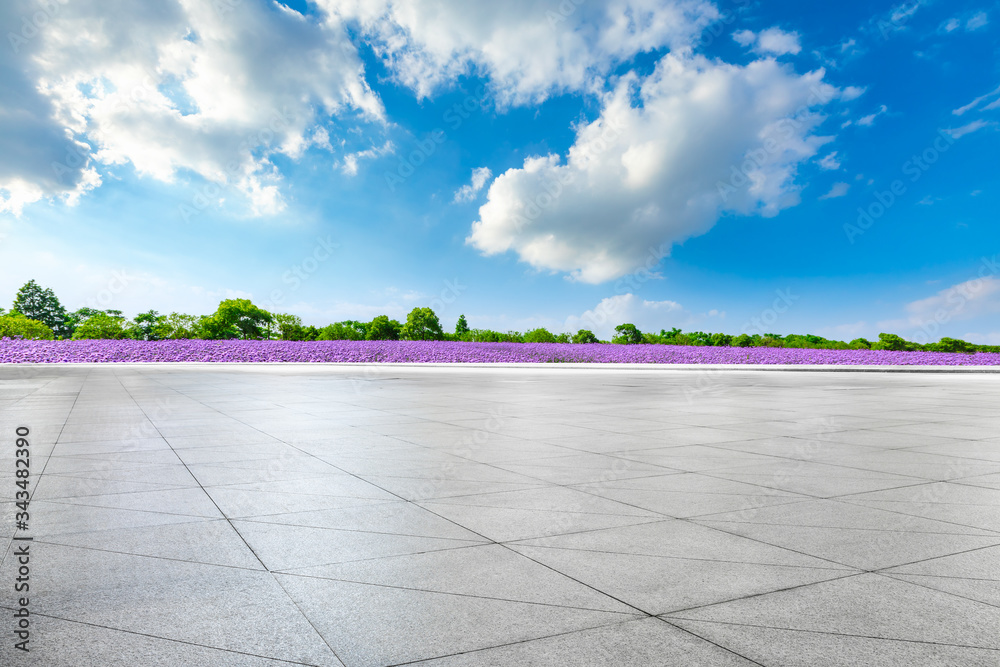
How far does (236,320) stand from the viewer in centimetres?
8050

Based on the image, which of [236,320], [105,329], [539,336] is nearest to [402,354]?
[539,336]

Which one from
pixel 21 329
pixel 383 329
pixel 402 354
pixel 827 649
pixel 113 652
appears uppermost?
pixel 383 329

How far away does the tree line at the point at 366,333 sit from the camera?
52281mm

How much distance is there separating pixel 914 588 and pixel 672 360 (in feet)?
116

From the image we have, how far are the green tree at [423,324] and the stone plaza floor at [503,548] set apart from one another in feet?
193

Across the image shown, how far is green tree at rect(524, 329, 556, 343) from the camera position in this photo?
170 feet

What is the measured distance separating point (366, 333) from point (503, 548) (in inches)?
2964

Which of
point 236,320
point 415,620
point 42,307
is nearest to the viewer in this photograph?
point 415,620

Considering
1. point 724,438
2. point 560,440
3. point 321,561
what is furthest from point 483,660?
point 724,438

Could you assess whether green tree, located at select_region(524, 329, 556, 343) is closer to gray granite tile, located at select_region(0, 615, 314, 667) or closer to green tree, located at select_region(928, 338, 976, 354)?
green tree, located at select_region(928, 338, 976, 354)

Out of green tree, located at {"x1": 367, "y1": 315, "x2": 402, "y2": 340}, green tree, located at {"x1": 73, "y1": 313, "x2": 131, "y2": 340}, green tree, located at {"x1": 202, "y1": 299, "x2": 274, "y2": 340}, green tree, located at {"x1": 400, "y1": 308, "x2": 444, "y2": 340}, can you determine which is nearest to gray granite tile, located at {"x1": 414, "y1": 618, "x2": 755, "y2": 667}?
green tree, located at {"x1": 400, "y1": 308, "x2": 444, "y2": 340}

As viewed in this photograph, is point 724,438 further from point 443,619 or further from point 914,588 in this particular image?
point 443,619

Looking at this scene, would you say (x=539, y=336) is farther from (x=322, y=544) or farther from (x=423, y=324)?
(x=322, y=544)

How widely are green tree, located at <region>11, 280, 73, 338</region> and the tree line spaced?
27.1 meters
